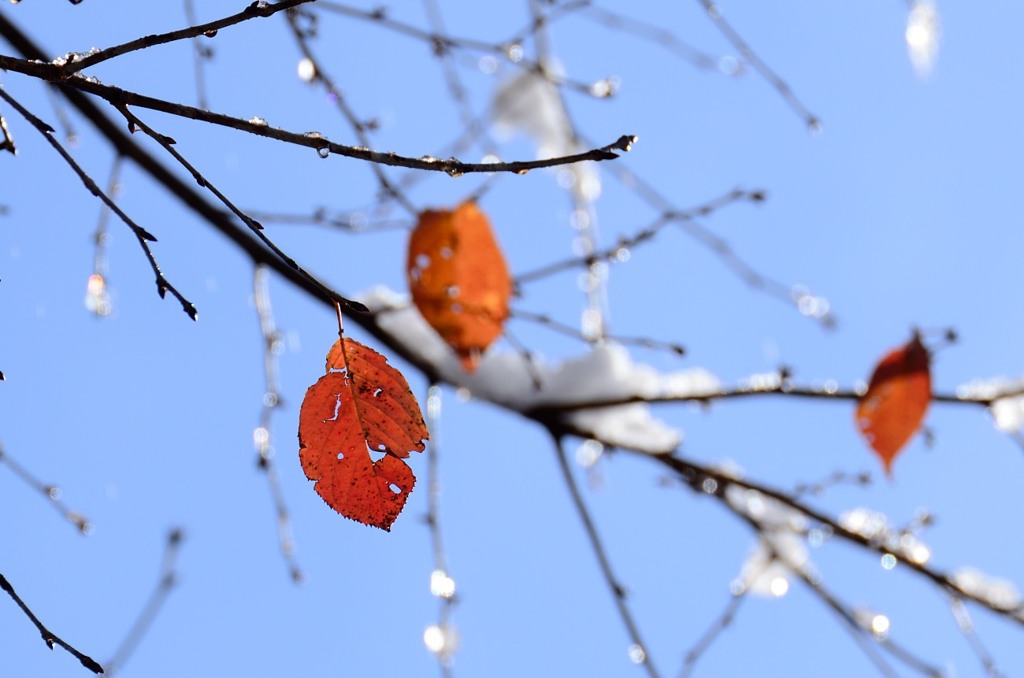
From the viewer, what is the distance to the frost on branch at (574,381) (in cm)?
234

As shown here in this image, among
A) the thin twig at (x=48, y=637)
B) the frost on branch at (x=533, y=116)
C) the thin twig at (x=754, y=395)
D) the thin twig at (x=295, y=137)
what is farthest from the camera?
the frost on branch at (x=533, y=116)

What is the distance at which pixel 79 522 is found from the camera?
1.92 m

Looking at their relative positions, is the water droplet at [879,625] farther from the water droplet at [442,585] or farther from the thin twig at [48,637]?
the thin twig at [48,637]

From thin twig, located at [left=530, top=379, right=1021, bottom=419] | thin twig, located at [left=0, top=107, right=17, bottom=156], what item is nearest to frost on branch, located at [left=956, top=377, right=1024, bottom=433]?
thin twig, located at [left=530, top=379, right=1021, bottom=419]

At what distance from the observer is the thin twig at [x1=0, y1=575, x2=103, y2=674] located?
0.96 metres

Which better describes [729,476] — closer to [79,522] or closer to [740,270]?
[740,270]

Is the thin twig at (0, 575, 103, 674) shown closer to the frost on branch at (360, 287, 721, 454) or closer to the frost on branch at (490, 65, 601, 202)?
the frost on branch at (360, 287, 721, 454)

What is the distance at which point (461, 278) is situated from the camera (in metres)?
2.07

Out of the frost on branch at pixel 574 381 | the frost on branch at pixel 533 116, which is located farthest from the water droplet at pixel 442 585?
the frost on branch at pixel 533 116

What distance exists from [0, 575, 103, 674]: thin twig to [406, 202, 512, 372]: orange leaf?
1.16m

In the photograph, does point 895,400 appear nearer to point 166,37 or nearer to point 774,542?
point 774,542

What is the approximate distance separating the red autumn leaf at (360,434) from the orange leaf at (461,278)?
1032mm

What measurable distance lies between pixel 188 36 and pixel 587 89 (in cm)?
160

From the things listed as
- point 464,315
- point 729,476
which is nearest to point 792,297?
point 729,476
